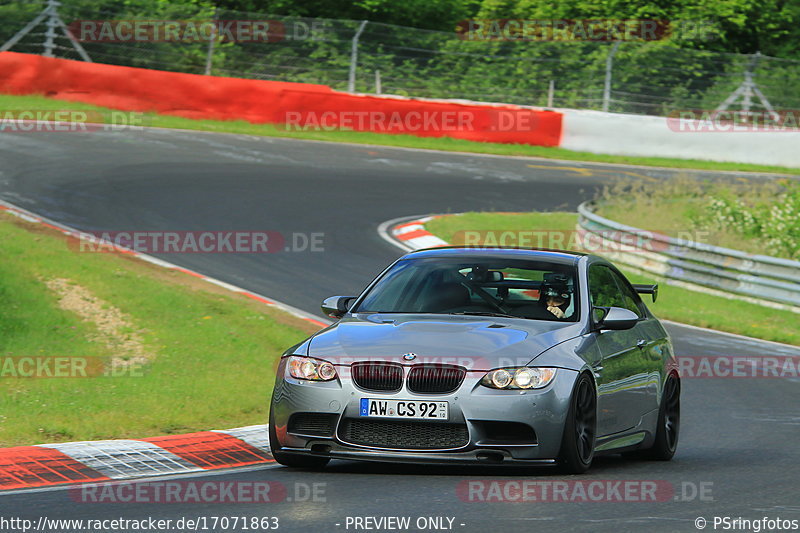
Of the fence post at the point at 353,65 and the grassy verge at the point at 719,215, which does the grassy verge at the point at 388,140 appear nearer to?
the fence post at the point at 353,65

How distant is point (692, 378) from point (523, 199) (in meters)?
11.7

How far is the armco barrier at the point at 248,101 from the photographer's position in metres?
29.0

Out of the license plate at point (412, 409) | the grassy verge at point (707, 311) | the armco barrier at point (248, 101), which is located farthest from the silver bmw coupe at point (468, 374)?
the armco barrier at point (248, 101)

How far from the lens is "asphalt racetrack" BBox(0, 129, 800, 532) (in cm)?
661

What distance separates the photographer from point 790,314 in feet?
57.8

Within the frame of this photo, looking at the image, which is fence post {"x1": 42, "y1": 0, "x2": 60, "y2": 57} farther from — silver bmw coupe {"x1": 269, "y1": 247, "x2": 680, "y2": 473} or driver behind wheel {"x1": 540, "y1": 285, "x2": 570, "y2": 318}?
driver behind wheel {"x1": 540, "y1": 285, "x2": 570, "y2": 318}

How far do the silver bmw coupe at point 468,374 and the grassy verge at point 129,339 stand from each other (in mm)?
1869

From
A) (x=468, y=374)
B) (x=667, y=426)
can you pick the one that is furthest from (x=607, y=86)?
(x=468, y=374)

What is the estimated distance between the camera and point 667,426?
9.38m

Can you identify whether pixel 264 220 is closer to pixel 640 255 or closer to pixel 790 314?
pixel 640 255

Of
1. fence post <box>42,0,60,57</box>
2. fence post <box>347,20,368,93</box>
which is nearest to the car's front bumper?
fence post <box>42,0,60,57</box>

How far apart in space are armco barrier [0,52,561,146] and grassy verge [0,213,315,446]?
491 inches

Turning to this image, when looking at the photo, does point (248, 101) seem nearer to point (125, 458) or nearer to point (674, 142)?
point (674, 142)

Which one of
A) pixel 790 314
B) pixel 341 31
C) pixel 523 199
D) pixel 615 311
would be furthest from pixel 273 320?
pixel 341 31
